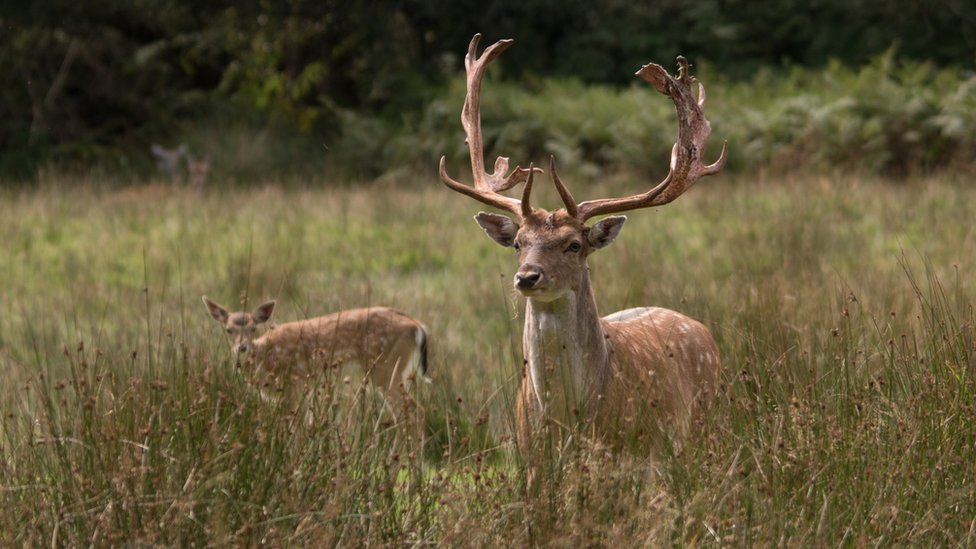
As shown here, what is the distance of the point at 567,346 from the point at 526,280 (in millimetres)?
347

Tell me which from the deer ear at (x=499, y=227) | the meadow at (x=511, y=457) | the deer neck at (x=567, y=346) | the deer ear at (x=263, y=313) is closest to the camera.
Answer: the meadow at (x=511, y=457)

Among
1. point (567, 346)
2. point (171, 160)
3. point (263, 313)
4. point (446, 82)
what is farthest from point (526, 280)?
point (446, 82)

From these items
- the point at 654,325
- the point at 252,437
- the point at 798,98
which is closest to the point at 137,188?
the point at 798,98

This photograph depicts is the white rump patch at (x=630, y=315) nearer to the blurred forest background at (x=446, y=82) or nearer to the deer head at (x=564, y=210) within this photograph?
the deer head at (x=564, y=210)

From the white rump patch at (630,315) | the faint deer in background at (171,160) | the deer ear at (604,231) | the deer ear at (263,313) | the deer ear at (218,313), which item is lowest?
the faint deer in background at (171,160)

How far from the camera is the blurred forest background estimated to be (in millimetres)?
16656

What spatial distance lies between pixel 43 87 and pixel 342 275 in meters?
10.6

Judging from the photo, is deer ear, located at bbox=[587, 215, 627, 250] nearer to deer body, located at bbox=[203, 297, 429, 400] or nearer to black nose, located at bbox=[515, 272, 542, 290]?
black nose, located at bbox=[515, 272, 542, 290]

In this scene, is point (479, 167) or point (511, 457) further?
point (479, 167)

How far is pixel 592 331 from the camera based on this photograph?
17.7 feet

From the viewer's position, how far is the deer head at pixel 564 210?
5223mm

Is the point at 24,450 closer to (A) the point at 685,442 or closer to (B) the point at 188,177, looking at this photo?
(A) the point at 685,442

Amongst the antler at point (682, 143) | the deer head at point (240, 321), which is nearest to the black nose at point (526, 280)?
the antler at point (682, 143)

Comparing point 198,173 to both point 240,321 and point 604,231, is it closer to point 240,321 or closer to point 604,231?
point 240,321
